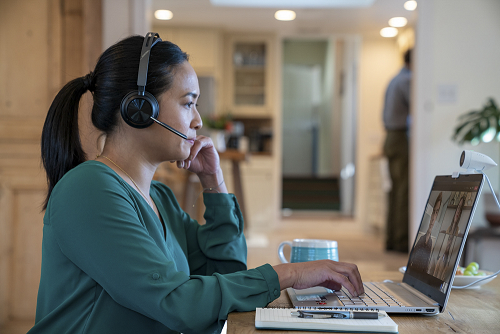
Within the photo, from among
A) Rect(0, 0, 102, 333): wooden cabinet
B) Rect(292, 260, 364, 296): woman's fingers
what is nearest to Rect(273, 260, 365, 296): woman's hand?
Rect(292, 260, 364, 296): woman's fingers

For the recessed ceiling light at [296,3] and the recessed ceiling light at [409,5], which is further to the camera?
the recessed ceiling light at [296,3]

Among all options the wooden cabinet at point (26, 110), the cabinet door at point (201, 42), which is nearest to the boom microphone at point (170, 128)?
the wooden cabinet at point (26, 110)

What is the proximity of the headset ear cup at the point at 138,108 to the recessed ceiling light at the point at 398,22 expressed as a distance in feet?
16.1

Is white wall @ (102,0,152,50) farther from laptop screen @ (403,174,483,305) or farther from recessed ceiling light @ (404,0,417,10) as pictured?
recessed ceiling light @ (404,0,417,10)

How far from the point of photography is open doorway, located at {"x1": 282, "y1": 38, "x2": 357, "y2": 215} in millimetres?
7246

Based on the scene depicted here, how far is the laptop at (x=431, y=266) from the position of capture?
0.75 m

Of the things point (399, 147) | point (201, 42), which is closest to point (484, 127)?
point (399, 147)

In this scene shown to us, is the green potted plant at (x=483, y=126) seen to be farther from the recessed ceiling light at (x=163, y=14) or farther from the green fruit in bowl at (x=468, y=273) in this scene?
the recessed ceiling light at (x=163, y=14)

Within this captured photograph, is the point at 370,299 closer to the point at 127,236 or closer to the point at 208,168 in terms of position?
the point at 127,236

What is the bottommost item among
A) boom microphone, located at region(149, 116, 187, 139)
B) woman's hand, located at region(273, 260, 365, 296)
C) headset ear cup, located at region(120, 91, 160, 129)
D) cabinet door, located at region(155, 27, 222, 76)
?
woman's hand, located at region(273, 260, 365, 296)

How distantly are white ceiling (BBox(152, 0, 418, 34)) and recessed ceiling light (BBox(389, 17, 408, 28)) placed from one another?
0.18ft

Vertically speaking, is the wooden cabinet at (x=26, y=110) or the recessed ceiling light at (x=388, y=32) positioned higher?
the recessed ceiling light at (x=388, y=32)

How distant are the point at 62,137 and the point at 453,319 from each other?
2.61ft

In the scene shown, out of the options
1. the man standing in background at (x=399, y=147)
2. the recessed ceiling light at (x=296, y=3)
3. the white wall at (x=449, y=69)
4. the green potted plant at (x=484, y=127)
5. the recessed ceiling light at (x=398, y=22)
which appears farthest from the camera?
the recessed ceiling light at (x=398, y=22)
